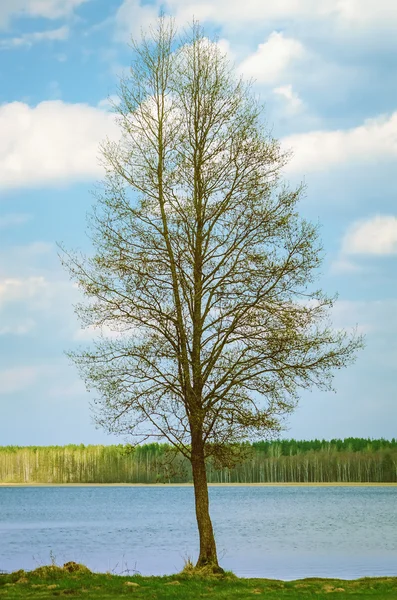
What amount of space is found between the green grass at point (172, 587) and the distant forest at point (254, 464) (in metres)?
94.1

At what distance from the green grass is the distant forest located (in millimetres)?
94093

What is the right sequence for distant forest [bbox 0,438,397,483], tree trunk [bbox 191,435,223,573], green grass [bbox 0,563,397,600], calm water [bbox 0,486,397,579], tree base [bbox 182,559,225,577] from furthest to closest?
distant forest [bbox 0,438,397,483], calm water [bbox 0,486,397,579], tree trunk [bbox 191,435,223,573], tree base [bbox 182,559,225,577], green grass [bbox 0,563,397,600]

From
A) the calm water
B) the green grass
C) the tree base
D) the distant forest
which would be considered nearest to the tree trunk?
the tree base

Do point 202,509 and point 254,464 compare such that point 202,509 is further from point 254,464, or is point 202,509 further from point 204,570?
point 254,464

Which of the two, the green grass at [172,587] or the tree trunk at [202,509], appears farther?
the tree trunk at [202,509]

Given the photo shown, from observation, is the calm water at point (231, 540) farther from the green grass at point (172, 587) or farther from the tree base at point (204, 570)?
the green grass at point (172, 587)

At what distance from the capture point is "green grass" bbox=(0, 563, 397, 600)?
724 inches

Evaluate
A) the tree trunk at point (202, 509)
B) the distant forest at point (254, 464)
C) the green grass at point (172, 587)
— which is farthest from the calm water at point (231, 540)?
the distant forest at point (254, 464)

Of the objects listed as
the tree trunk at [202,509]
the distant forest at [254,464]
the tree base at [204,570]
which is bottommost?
the distant forest at [254,464]

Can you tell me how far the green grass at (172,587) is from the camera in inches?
724

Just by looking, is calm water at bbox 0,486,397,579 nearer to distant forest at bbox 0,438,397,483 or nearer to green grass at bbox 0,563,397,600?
green grass at bbox 0,563,397,600

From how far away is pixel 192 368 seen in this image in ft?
76.3

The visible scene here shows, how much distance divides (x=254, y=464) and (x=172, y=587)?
4424 inches

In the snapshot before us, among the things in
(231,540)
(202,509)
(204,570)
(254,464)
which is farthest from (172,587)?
(254,464)
